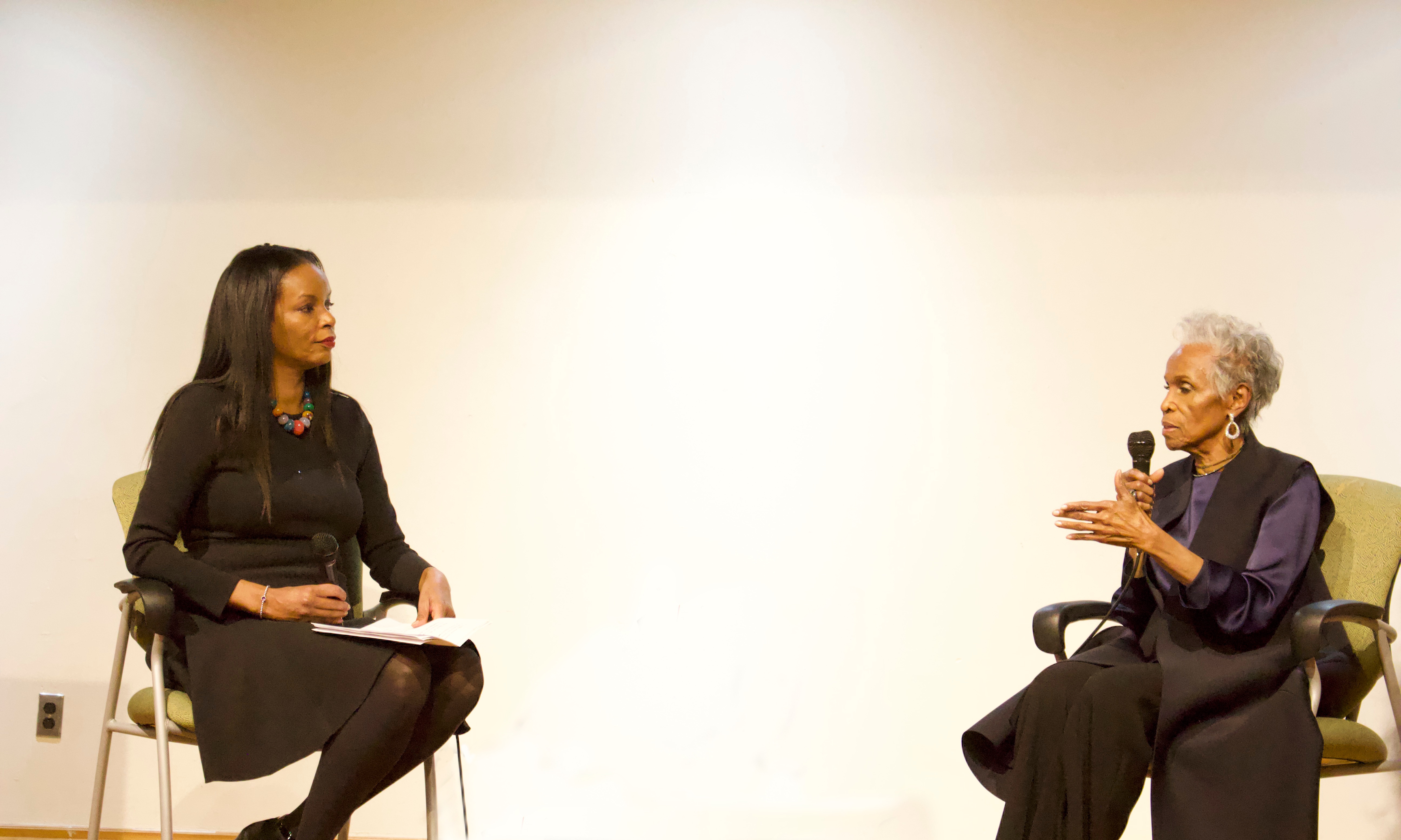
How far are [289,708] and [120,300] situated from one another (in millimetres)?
1578

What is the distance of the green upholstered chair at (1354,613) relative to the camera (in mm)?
1791

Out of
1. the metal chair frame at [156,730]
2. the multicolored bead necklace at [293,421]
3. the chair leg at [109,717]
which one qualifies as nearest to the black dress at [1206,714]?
the metal chair frame at [156,730]

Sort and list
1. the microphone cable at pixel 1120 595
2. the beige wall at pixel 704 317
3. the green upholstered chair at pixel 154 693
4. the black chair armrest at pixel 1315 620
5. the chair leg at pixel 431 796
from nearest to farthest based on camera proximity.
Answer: the black chair armrest at pixel 1315 620, the green upholstered chair at pixel 154 693, the chair leg at pixel 431 796, the microphone cable at pixel 1120 595, the beige wall at pixel 704 317

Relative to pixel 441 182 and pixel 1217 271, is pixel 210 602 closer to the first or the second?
pixel 441 182

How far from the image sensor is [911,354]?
2.73m

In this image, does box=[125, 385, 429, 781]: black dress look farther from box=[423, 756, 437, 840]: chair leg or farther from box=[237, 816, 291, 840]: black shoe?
box=[423, 756, 437, 840]: chair leg

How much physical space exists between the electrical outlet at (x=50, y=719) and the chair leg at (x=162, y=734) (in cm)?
114

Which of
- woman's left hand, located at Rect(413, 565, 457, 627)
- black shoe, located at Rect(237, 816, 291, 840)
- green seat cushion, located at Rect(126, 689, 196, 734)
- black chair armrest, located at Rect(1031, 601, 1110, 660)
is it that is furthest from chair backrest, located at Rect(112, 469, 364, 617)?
black chair armrest, located at Rect(1031, 601, 1110, 660)

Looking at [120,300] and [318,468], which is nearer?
[318,468]

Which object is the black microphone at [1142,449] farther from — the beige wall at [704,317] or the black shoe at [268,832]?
the black shoe at [268,832]

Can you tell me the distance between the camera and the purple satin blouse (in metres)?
1.82

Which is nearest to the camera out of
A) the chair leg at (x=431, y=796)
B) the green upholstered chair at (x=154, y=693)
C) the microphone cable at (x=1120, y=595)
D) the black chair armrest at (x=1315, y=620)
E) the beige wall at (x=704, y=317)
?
the black chair armrest at (x=1315, y=620)

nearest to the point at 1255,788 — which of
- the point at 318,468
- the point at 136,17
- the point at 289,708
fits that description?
the point at 289,708

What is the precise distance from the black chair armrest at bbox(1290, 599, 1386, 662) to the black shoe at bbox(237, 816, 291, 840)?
182 centimetres
